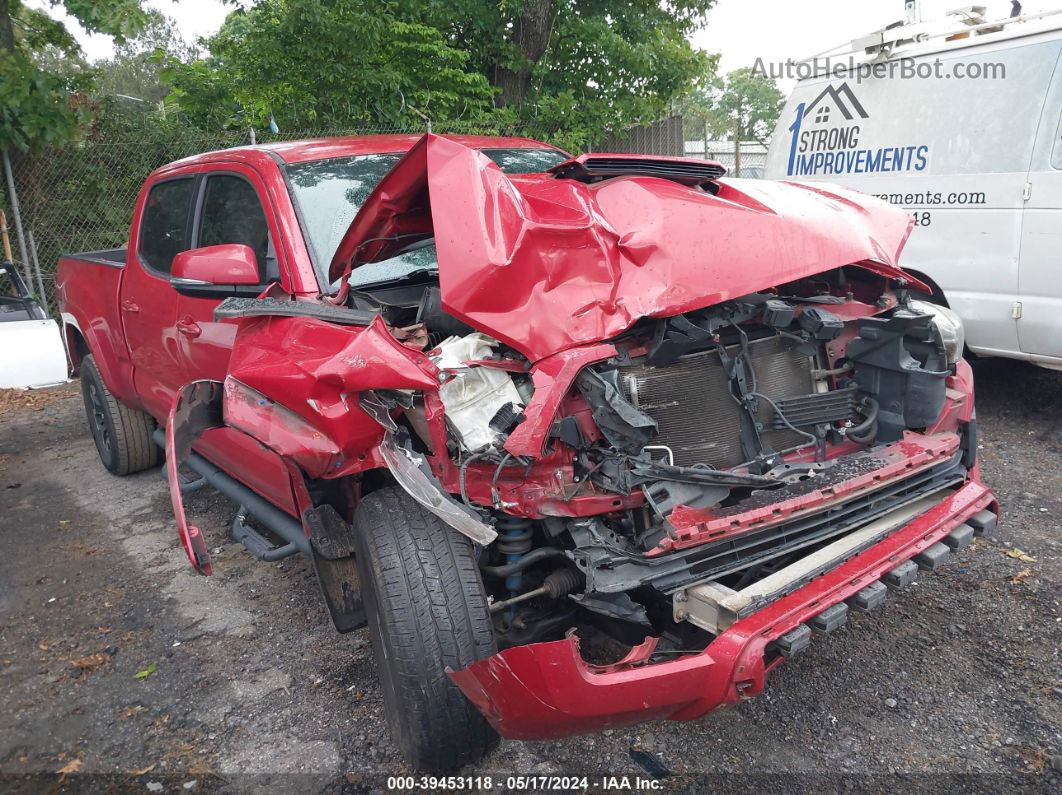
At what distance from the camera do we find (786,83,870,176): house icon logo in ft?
18.4

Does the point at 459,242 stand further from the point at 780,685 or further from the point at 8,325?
the point at 8,325

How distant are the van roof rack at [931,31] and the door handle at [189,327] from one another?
490 centimetres

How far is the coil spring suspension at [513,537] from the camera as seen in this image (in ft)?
7.70

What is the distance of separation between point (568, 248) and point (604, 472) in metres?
0.69

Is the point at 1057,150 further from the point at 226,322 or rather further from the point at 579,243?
the point at 226,322

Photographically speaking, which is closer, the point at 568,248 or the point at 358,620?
the point at 568,248

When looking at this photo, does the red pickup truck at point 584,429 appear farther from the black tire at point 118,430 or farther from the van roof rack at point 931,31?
the van roof rack at point 931,31

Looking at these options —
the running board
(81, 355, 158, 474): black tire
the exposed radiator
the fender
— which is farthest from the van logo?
(81, 355, 158, 474): black tire

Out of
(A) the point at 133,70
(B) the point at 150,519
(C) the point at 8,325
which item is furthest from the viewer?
(A) the point at 133,70

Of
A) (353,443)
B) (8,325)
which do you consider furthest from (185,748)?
(8,325)

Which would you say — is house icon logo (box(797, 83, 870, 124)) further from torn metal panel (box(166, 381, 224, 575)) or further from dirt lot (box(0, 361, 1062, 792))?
torn metal panel (box(166, 381, 224, 575))

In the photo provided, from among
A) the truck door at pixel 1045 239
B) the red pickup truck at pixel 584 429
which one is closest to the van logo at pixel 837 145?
the truck door at pixel 1045 239

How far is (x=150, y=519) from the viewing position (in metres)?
4.54

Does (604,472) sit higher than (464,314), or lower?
lower
